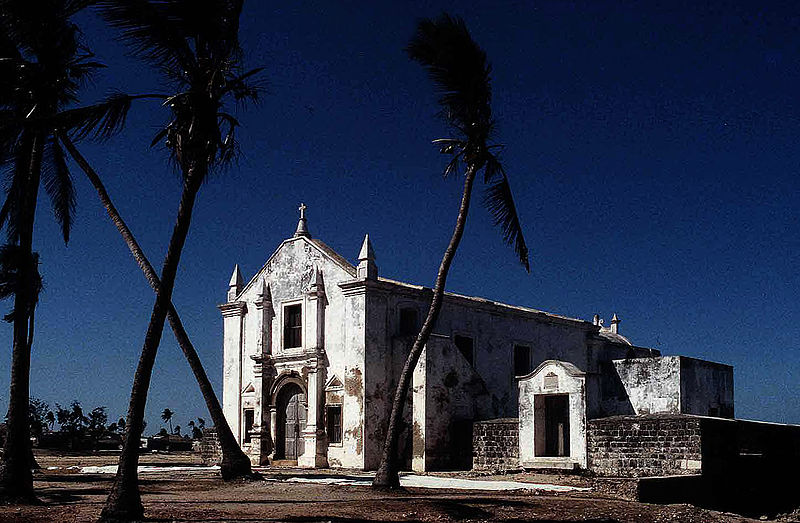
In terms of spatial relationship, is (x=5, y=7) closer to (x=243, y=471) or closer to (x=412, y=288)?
(x=243, y=471)

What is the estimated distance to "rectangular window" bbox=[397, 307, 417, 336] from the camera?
2989cm

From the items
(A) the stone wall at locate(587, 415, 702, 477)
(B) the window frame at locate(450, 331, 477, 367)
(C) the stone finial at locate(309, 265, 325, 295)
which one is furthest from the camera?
(B) the window frame at locate(450, 331, 477, 367)

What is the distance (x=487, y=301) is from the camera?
3294 centimetres

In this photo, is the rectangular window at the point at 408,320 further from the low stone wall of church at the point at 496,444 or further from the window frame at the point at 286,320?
the low stone wall of church at the point at 496,444

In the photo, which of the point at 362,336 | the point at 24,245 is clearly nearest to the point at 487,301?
the point at 362,336

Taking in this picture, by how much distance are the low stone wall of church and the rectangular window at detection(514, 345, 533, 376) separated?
271 inches

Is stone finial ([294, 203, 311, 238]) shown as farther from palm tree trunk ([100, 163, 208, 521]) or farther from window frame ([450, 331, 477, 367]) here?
palm tree trunk ([100, 163, 208, 521])

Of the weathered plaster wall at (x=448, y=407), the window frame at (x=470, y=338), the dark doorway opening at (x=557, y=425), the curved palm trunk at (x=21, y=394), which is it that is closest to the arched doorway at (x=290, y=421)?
the weathered plaster wall at (x=448, y=407)

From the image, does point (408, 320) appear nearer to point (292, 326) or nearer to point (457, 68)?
point (292, 326)

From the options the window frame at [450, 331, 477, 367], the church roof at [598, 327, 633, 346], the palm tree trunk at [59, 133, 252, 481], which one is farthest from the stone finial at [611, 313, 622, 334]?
the palm tree trunk at [59, 133, 252, 481]

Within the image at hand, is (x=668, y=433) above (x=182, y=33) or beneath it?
beneath

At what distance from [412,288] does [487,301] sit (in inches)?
160

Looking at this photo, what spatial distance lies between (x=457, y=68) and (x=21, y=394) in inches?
407

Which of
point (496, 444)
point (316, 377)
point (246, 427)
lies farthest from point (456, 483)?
point (246, 427)
